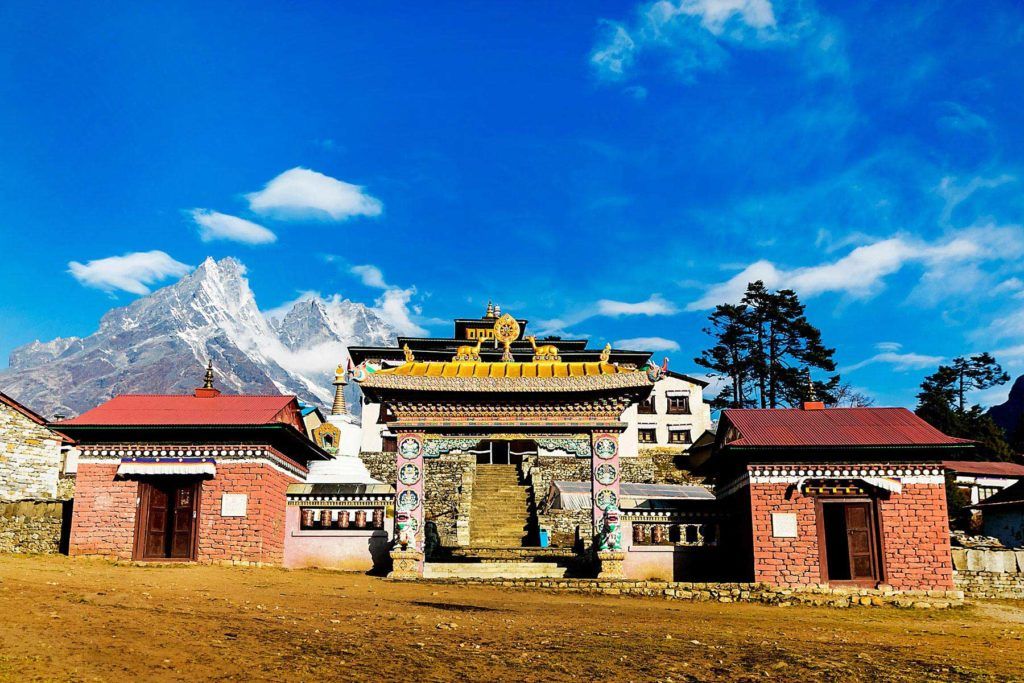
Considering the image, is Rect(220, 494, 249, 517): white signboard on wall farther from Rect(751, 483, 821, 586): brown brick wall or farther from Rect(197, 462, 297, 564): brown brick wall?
Rect(751, 483, 821, 586): brown brick wall

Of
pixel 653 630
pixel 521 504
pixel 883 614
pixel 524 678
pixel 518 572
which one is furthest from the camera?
pixel 521 504

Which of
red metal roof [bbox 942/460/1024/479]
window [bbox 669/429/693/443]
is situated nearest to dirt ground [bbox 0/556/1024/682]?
red metal roof [bbox 942/460/1024/479]

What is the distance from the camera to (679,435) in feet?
181

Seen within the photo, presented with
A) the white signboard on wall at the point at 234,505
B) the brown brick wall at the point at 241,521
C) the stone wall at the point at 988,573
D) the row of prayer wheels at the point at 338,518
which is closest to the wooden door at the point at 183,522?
the brown brick wall at the point at 241,521

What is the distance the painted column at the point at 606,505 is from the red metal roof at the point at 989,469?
93.5 feet

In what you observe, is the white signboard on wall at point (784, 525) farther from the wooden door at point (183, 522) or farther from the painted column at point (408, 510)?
the wooden door at point (183, 522)

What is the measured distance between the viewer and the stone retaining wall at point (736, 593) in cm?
1920

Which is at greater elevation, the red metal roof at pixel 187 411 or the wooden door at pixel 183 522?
the red metal roof at pixel 187 411

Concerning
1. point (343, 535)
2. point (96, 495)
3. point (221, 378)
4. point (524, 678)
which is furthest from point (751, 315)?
point (221, 378)

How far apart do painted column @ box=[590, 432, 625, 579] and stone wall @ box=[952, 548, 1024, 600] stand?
348 inches

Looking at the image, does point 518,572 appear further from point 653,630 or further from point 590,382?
point 653,630

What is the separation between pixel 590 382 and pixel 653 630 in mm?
9367

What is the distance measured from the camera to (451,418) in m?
22.1

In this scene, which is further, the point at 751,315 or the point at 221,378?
the point at 221,378
